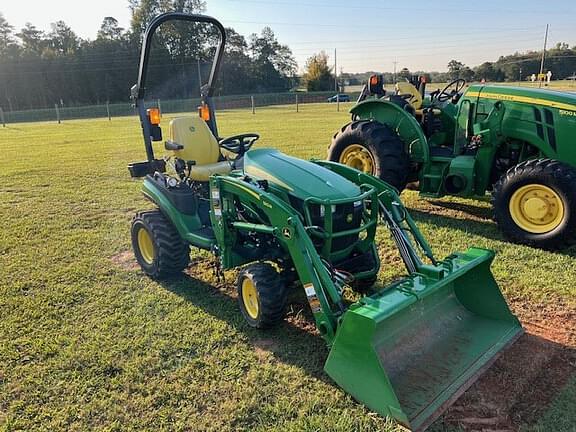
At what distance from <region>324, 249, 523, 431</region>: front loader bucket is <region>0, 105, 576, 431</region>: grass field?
0.11 m

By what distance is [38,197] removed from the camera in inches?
315

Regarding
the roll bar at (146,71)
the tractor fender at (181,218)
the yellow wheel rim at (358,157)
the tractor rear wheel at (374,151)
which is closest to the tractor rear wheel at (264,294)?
the tractor fender at (181,218)

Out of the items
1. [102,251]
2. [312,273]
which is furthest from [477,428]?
[102,251]

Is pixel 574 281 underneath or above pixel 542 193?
underneath

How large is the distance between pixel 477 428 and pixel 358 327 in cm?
78

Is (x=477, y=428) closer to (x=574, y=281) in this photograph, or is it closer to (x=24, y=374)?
(x=574, y=281)

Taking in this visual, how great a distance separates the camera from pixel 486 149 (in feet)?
17.8

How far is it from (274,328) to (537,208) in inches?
A: 119

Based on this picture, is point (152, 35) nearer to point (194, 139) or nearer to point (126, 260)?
point (194, 139)

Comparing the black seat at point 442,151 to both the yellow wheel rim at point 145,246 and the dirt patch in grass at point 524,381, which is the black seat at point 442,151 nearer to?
the dirt patch in grass at point 524,381

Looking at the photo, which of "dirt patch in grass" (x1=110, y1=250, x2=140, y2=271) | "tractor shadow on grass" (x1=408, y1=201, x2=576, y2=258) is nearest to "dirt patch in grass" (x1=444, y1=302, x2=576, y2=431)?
"tractor shadow on grass" (x1=408, y1=201, x2=576, y2=258)

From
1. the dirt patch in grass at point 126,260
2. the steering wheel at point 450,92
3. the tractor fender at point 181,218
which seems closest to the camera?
the tractor fender at point 181,218

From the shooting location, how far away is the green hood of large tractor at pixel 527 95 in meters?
4.91

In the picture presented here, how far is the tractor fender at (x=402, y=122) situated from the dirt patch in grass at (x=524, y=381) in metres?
2.99
